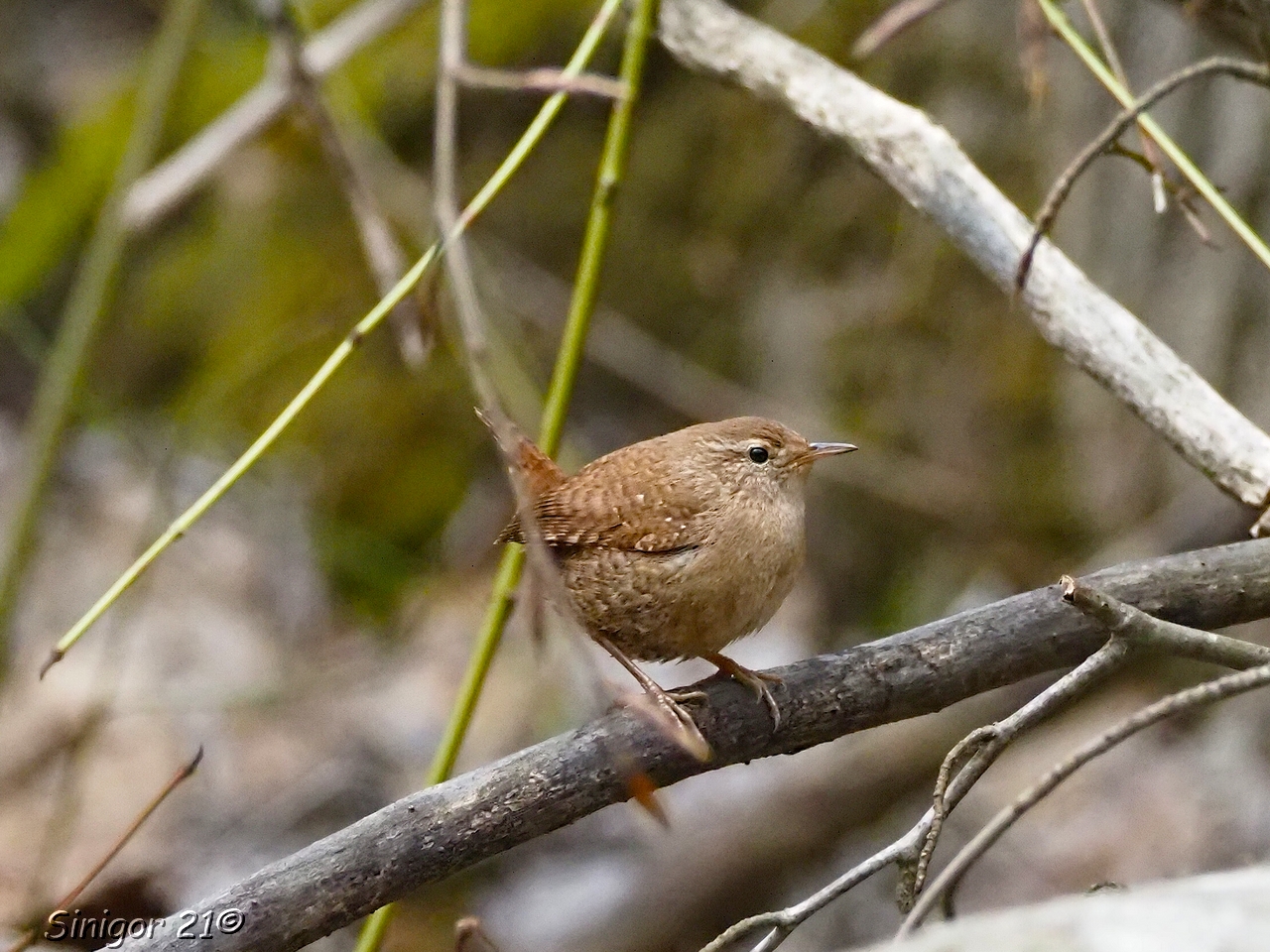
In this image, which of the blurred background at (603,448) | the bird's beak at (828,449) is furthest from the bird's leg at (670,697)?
the blurred background at (603,448)

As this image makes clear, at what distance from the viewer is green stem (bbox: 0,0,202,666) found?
2408 mm

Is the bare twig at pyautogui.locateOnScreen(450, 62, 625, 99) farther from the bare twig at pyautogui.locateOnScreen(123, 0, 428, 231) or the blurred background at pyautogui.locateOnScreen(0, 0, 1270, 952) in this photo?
the blurred background at pyautogui.locateOnScreen(0, 0, 1270, 952)

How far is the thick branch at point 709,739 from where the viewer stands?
152 centimetres

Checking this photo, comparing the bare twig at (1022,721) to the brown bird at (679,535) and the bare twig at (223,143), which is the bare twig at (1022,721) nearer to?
the brown bird at (679,535)

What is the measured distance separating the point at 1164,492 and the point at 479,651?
2808 millimetres

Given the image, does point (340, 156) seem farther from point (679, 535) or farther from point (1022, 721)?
point (1022, 721)

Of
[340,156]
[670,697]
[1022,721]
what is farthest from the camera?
[340,156]

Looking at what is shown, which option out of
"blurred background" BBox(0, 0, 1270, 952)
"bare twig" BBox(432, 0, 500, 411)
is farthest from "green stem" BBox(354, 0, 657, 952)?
"blurred background" BBox(0, 0, 1270, 952)

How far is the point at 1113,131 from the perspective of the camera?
76.9 inches

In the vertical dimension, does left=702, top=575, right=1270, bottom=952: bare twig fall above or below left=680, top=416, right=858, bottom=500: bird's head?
below

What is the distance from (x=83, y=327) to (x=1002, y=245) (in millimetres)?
1622

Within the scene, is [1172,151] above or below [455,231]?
below

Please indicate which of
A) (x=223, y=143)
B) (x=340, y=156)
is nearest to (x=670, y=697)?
(x=340, y=156)

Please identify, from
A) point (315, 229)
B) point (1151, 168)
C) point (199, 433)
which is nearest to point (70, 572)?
point (199, 433)
